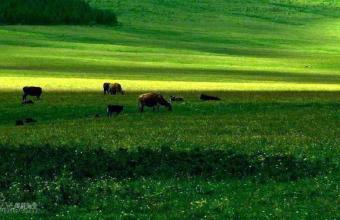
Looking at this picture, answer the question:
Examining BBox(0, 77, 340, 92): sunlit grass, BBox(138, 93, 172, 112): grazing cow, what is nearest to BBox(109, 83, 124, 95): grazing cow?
BBox(0, 77, 340, 92): sunlit grass

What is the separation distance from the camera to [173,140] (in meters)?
33.4

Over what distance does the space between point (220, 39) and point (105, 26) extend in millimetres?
19307

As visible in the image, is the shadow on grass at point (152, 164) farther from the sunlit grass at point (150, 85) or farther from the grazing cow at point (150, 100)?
the sunlit grass at point (150, 85)

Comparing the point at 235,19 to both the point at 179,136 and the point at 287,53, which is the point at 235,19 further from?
the point at 179,136

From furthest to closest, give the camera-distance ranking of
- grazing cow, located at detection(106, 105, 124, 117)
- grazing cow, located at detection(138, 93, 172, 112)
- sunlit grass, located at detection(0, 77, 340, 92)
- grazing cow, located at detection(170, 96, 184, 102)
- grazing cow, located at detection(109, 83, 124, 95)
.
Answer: sunlit grass, located at detection(0, 77, 340, 92) → grazing cow, located at detection(109, 83, 124, 95) → grazing cow, located at detection(170, 96, 184, 102) → grazing cow, located at detection(138, 93, 172, 112) → grazing cow, located at detection(106, 105, 124, 117)

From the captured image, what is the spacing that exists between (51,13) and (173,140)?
116728 mm

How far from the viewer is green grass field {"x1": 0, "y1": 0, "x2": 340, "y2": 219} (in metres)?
22.6

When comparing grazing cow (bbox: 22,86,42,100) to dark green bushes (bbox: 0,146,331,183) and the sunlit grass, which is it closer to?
the sunlit grass

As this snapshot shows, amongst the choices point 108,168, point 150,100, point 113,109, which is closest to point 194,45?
point 150,100

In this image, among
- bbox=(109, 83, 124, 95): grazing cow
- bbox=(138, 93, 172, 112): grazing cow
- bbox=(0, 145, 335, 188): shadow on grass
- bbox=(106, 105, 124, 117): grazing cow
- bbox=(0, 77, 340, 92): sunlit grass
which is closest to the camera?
bbox=(0, 145, 335, 188): shadow on grass

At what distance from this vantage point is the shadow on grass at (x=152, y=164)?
86.3 feet

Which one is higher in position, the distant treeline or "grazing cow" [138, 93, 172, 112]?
"grazing cow" [138, 93, 172, 112]

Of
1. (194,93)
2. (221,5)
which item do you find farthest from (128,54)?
(221,5)

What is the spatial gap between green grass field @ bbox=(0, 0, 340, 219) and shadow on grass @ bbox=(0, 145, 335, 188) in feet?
0.17
